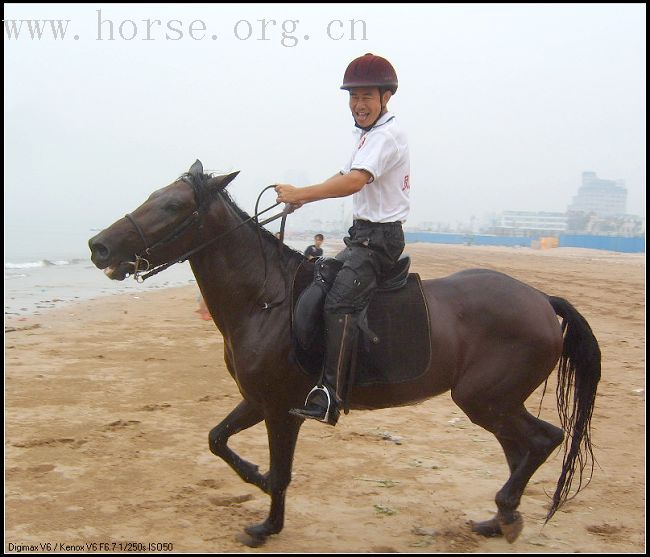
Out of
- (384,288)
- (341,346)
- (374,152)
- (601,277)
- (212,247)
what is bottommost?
(601,277)

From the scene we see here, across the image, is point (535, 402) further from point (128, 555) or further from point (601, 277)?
point (601, 277)

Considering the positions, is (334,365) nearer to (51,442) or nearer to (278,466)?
(278,466)

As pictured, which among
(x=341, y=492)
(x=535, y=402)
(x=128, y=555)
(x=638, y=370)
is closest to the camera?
(x=128, y=555)

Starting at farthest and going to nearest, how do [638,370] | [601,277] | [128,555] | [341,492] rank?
[601,277] < [638,370] < [341,492] < [128,555]

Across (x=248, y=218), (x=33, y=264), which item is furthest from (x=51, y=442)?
(x=33, y=264)

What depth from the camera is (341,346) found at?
4.61m

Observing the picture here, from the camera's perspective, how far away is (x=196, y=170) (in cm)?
480

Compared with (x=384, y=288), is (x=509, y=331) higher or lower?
lower

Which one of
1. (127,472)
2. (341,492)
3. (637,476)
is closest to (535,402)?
(637,476)

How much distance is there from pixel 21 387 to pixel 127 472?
3.49 m

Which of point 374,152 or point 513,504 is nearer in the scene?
point 374,152

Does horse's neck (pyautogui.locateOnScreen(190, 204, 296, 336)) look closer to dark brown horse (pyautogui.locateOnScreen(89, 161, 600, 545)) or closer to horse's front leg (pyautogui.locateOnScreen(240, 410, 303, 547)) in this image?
dark brown horse (pyautogui.locateOnScreen(89, 161, 600, 545))

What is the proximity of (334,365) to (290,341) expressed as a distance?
1.22 feet

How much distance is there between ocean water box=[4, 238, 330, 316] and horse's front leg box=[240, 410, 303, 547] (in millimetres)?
14302
